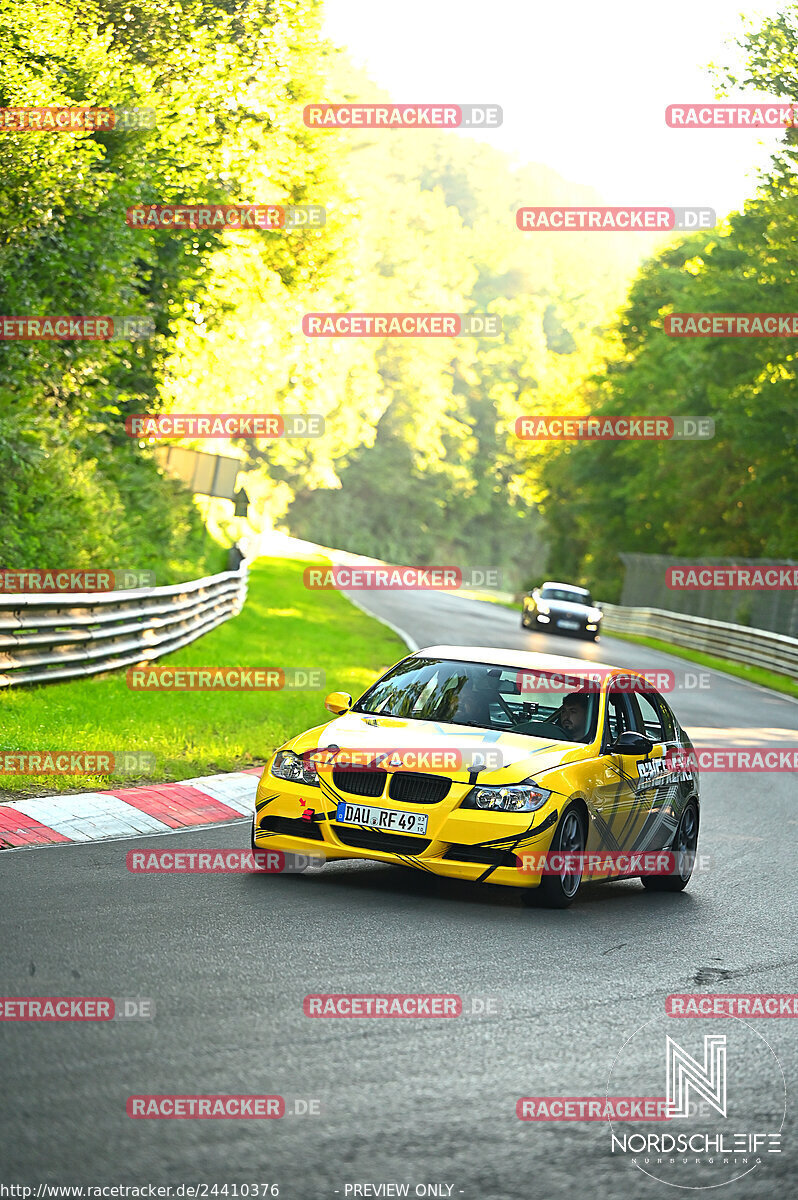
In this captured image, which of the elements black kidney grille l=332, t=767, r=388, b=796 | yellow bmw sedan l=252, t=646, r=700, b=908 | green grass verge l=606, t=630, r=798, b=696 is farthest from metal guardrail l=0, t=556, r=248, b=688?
green grass verge l=606, t=630, r=798, b=696

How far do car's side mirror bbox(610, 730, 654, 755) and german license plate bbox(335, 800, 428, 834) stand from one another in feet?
5.97

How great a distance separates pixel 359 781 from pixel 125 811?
2.43 metres

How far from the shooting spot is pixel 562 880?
9.33m

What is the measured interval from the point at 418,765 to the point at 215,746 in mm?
5439

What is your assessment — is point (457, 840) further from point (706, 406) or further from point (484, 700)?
point (706, 406)

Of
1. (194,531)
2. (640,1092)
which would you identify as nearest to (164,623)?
(640,1092)

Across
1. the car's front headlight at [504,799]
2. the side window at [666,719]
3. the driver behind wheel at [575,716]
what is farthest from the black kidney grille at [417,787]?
the side window at [666,719]

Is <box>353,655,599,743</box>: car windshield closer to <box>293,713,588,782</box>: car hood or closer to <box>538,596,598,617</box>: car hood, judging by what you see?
<box>293,713,588,782</box>: car hood

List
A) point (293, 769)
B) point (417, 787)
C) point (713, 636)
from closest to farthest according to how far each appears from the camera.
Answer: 1. point (417, 787)
2. point (293, 769)
3. point (713, 636)

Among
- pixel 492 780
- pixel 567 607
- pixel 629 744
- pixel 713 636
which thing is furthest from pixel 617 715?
pixel 713 636

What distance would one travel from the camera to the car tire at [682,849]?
1089 cm

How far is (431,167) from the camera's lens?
194375 millimetres

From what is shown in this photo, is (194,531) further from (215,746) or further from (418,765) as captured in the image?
(418,765)

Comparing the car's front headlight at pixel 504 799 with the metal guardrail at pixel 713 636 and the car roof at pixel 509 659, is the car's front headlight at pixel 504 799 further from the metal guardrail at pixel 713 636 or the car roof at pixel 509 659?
the metal guardrail at pixel 713 636
